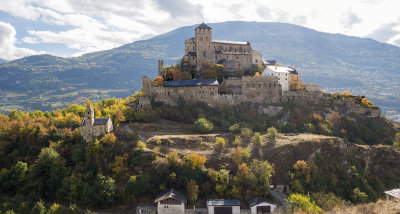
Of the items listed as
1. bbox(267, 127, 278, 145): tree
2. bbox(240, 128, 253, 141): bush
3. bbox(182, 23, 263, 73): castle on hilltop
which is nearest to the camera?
bbox(267, 127, 278, 145): tree

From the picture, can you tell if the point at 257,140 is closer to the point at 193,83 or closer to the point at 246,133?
the point at 246,133

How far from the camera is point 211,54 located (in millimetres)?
75188

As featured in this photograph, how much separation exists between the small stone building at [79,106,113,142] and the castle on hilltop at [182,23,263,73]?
103ft

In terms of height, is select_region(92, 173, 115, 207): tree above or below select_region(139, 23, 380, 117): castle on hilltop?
below

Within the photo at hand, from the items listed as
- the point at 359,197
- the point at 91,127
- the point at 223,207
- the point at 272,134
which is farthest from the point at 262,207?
the point at 91,127

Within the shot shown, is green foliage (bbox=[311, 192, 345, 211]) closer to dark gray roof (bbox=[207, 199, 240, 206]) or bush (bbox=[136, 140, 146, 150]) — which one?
dark gray roof (bbox=[207, 199, 240, 206])

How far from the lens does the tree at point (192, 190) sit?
40.5 meters

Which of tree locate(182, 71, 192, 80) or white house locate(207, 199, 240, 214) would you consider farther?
tree locate(182, 71, 192, 80)

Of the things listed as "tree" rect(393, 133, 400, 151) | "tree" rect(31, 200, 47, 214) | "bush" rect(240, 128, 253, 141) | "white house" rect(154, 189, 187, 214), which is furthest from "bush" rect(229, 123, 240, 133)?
"tree" rect(31, 200, 47, 214)

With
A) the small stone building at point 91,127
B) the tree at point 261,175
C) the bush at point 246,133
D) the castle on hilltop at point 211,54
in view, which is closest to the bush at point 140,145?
the small stone building at point 91,127

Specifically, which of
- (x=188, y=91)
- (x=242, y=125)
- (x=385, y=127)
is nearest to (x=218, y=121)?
(x=242, y=125)

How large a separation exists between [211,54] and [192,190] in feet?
140

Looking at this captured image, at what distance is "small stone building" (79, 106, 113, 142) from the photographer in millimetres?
48031

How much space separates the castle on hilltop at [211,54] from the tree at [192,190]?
37449 millimetres
